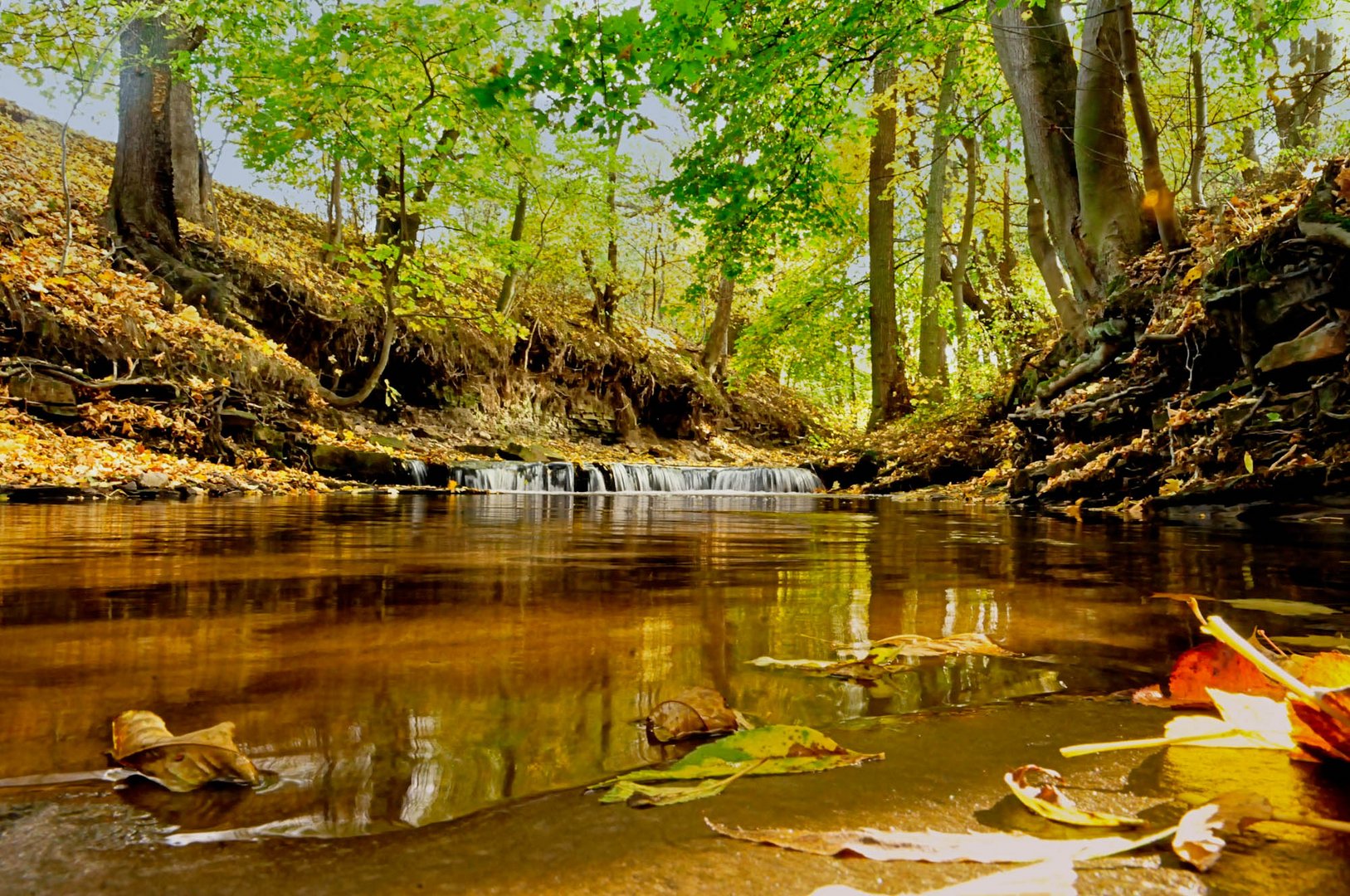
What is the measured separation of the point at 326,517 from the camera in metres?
4.16

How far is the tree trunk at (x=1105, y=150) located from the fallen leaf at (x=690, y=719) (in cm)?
722

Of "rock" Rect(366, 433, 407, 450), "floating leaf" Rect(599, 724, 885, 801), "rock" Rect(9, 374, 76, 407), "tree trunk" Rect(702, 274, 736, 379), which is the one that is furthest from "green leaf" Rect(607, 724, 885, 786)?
"tree trunk" Rect(702, 274, 736, 379)

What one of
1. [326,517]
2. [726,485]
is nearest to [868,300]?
[726,485]

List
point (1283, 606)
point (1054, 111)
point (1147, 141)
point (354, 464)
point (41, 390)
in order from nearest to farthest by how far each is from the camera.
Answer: point (1283, 606) < point (1147, 141) < point (41, 390) < point (1054, 111) < point (354, 464)

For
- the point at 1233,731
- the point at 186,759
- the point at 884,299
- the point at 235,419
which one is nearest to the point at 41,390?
the point at 235,419

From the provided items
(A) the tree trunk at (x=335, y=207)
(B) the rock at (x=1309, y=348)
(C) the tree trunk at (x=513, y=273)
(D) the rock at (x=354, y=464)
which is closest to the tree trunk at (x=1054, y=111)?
(B) the rock at (x=1309, y=348)

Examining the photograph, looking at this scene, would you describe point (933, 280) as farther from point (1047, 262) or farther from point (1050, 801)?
point (1050, 801)

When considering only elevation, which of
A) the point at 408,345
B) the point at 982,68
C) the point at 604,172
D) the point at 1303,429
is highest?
the point at 604,172

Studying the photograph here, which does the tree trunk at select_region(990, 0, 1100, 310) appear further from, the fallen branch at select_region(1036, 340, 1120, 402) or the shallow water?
the shallow water

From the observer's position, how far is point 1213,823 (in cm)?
50

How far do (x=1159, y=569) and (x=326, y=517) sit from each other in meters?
4.02

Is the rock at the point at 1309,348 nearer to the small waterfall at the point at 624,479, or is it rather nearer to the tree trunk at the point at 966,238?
the small waterfall at the point at 624,479

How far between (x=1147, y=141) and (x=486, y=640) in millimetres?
6785

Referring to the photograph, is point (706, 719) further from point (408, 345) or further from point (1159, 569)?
point (408, 345)
